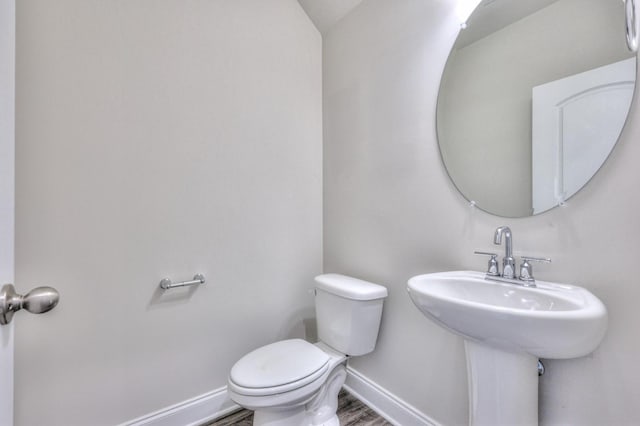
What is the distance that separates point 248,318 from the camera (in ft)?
5.36

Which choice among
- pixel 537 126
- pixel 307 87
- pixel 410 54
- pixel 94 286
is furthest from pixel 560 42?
pixel 94 286

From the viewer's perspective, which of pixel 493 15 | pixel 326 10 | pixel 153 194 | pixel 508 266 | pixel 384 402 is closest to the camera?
pixel 508 266

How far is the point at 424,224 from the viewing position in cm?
135

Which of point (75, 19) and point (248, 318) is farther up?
point (75, 19)

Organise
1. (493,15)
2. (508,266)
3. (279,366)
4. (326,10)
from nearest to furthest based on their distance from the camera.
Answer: (508,266)
(493,15)
(279,366)
(326,10)

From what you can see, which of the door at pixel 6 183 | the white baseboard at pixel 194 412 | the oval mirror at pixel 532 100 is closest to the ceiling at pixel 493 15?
the oval mirror at pixel 532 100

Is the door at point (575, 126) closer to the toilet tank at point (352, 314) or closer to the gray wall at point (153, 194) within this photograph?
the toilet tank at point (352, 314)

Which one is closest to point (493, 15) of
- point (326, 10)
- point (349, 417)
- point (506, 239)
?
point (506, 239)

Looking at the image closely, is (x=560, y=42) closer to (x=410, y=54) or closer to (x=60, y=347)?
(x=410, y=54)

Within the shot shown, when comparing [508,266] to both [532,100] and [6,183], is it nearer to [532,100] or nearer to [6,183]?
[532,100]

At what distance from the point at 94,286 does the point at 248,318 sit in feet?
2.46

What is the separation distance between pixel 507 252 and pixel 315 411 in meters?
1.15

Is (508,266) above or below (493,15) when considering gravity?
below

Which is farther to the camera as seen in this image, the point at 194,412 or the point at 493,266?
the point at 194,412
